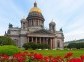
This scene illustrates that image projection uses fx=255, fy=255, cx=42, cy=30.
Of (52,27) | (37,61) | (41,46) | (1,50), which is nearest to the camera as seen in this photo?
(37,61)

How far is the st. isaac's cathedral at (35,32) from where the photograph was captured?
295 ft

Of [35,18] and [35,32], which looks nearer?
[35,32]

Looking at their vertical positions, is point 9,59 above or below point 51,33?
below

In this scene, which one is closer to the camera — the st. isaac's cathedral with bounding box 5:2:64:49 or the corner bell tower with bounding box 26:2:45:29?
the st. isaac's cathedral with bounding box 5:2:64:49

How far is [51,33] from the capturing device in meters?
90.7

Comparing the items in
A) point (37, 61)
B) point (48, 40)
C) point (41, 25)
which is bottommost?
point (37, 61)

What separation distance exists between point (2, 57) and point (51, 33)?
8238 centimetres

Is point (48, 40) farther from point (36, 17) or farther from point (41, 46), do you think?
point (41, 46)

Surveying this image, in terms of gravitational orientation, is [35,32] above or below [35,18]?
below

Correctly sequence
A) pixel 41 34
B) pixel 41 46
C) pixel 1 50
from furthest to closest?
1. pixel 41 34
2. pixel 41 46
3. pixel 1 50

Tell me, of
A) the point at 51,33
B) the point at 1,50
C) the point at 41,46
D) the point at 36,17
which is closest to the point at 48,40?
the point at 51,33

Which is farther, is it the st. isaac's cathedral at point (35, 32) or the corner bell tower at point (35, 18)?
the corner bell tower at point (35, 18)

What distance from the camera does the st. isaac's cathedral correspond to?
90.0 m

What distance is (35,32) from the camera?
8944cm
